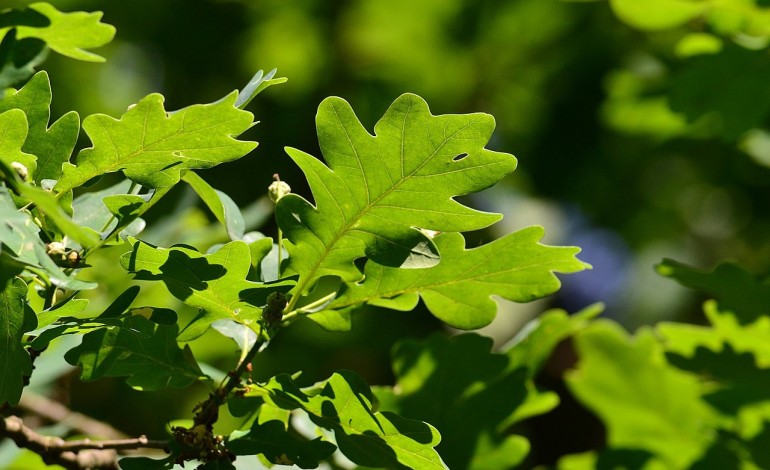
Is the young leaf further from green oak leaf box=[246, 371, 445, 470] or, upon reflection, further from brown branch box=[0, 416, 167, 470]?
brown branch box=[0, 416, 167, 470]

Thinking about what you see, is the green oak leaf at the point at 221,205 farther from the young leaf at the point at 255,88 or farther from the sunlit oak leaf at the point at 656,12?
the sunlit oak leaf at the point at 656,12

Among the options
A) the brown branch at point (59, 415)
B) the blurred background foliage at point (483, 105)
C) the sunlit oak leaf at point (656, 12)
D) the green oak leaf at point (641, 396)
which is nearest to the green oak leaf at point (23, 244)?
the brown branch at point (59, 415)

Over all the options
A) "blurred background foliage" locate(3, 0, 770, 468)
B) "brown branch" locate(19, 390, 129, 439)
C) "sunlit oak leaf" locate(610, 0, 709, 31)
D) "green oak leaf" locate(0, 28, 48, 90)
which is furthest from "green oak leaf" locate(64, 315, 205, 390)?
"blurred background foliage" locate(3, 0, 770, 468)

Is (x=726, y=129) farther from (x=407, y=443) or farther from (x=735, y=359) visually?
(x=407, y=443)

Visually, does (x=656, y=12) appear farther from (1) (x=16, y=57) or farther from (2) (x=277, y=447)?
(1) (x=16, y=57)

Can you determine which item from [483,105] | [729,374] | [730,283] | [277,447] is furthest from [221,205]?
[483,105]

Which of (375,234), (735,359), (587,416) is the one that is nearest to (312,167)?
(375,234)
